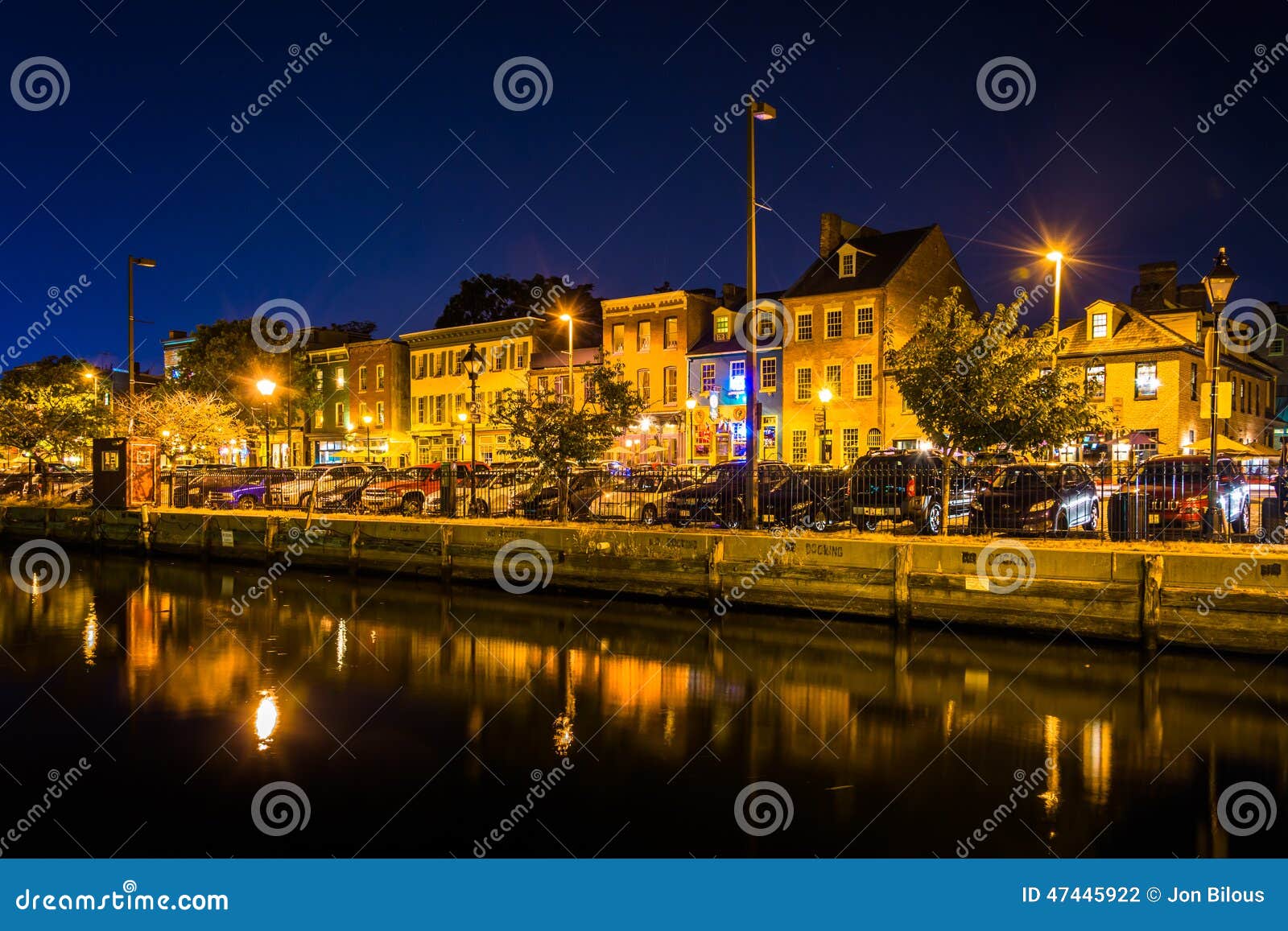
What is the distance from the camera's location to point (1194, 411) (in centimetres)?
4078

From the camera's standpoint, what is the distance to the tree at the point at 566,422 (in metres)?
23.2

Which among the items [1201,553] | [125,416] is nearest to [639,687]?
[1201,553]

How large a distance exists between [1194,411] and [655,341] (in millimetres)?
25559

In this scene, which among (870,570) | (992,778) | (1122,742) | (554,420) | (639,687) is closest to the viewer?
(992,778)

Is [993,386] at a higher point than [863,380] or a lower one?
lower

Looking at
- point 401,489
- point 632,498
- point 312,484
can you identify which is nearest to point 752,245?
point 632,498

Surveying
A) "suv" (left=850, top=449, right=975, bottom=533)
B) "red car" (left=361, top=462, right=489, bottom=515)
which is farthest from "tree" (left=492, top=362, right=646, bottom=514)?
Answer: "suv" (left=850, top=449, right=975, bottom=533)

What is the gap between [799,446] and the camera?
156 ft

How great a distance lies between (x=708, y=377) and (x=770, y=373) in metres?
3.20

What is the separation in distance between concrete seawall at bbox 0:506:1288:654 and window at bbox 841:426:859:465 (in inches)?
1070

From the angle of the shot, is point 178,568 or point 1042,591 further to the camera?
point 178,568

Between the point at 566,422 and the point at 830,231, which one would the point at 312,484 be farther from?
the point at 830,231

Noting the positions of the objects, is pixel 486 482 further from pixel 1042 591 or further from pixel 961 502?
pixel 1042 591

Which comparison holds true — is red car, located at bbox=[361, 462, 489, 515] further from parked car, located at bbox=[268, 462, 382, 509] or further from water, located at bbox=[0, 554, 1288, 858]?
water, located at bbox=[0, 554, 1288, 858]
